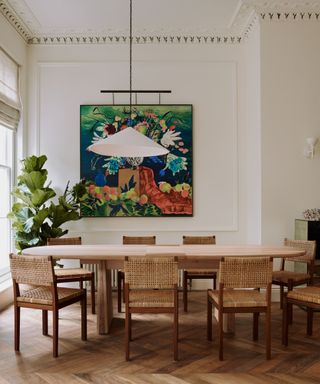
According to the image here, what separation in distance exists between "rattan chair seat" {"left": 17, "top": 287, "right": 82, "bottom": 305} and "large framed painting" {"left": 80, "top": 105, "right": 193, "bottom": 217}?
211 cm

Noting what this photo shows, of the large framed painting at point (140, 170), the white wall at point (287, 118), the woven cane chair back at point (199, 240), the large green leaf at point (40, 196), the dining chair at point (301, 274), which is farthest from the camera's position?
the large framed painting at point (140, 170)

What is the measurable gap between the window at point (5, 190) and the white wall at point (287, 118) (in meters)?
3.48

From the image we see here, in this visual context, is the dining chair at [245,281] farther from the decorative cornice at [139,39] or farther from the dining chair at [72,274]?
the decorative cornice at [139,39]

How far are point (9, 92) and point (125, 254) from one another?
9.79 ft

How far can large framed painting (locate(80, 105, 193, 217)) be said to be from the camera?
554cm

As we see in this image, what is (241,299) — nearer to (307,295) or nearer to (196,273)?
(307,295)

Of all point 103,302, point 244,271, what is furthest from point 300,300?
point 103,302

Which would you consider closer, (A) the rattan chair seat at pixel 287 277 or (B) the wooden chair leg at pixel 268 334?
(B) the wooden chair leg at pixel 268 334

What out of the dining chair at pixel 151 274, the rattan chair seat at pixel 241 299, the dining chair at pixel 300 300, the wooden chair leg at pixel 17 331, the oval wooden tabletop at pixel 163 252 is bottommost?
the wooden chair leg at pixel 17 331

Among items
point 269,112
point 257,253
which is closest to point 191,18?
point 269,112

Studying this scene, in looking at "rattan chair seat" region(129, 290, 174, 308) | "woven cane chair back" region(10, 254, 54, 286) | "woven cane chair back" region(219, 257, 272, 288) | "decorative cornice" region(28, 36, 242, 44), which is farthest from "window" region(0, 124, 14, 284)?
"woven cane chair back" region(219, 257, 272, 288)

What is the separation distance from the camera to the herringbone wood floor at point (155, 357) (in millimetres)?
2828

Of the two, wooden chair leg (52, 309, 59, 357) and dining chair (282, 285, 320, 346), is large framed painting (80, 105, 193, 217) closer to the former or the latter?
dining chair (282, 285, 320, 346)

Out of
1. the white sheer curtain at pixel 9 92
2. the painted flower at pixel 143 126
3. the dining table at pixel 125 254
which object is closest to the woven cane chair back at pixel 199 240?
the dining table at pixel 125 254
